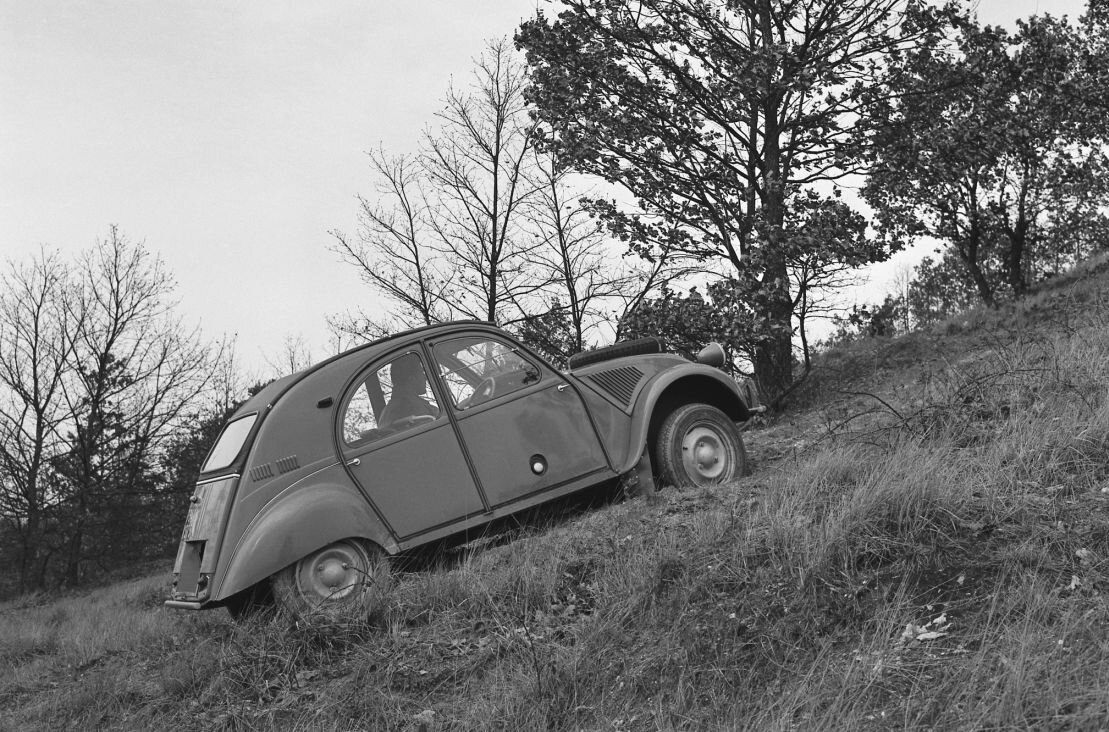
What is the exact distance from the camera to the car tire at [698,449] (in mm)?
7371

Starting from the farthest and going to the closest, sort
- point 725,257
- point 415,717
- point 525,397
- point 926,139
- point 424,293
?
1. point 424,293
2. point 725,257
3. point 926,139
4. point 525,397
5. point 415,717

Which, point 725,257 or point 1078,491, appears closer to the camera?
point 1078,491

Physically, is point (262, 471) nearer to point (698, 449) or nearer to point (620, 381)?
point (620, 381)

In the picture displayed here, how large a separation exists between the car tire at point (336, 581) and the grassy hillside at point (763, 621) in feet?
0.51

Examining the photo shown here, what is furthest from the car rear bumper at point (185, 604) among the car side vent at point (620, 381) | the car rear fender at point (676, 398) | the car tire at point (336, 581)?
the car side vent at point (620, 381)

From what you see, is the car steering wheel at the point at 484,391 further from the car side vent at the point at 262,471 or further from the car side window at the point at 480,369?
the car side vent at the point at 262,471

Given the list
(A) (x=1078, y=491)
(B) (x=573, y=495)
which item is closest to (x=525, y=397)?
(B) (x=573, y=495)

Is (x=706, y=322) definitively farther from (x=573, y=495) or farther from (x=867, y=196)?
(x=573, y=495)

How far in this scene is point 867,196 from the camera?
14.1 meters

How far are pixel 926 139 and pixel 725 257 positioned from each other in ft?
10.6

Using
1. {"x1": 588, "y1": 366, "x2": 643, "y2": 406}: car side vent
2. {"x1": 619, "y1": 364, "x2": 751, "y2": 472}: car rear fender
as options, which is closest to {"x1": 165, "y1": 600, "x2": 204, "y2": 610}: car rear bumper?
{"x1": 619, "y1": 364, "x2": 751, "y2": 472}: car rear fender

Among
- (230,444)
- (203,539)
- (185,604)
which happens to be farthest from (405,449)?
(185,604)

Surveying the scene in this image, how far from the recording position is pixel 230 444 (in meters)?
6.54

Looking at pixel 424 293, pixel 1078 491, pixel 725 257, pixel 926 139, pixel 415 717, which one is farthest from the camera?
pixel 424 293
